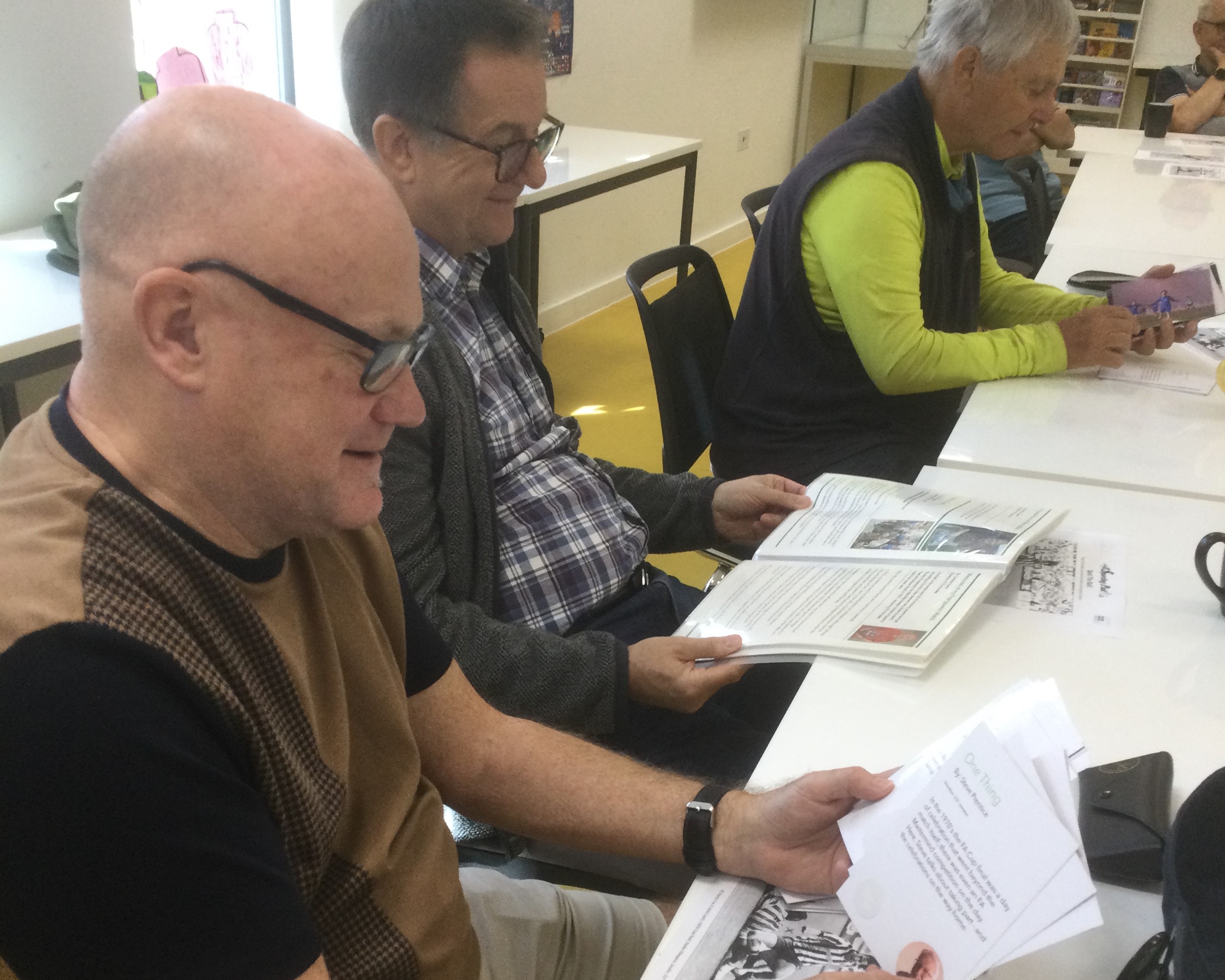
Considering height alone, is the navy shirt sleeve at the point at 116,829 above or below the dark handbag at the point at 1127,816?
above

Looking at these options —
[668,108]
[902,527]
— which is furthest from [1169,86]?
[902,527]

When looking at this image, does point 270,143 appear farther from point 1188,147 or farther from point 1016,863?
point 1188,147

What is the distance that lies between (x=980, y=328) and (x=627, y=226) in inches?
101

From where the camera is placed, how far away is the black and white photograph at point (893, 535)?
125 centimetres

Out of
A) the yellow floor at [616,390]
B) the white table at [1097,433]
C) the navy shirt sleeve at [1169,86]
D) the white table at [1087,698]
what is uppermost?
the navy shirt sleeve at [1169,86]

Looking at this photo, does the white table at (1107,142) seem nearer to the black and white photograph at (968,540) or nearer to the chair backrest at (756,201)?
the chair backrest at (756,201)

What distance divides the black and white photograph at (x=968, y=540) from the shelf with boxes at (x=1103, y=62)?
6082mm

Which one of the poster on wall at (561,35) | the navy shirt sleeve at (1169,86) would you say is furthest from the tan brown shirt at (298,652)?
the navy shirt sleeve at (1169,86)

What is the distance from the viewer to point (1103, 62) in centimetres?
648

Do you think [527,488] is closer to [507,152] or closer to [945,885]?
[507,152]

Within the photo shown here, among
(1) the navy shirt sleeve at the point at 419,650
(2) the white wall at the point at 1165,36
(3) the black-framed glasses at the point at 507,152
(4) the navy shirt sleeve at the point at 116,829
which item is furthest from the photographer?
(2) the white wall at the point at 1165,36

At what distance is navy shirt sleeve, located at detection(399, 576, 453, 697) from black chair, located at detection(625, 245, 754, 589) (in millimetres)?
763

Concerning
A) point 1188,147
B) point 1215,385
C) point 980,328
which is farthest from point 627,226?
point 1215,385

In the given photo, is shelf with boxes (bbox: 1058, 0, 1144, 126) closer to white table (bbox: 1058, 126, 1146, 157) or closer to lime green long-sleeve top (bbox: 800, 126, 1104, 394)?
white table (bbox: 1058, 126, 1146, 157)
